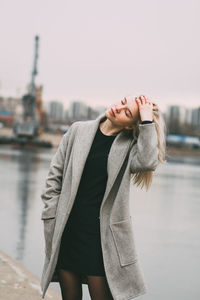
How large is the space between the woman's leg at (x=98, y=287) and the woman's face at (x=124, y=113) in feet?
2.76

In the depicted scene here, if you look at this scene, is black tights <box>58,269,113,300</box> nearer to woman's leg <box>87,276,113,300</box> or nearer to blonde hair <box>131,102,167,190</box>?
woman's leg <box>87,276,113,300</box>

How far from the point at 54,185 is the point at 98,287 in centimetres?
61

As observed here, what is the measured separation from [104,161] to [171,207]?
9.28m

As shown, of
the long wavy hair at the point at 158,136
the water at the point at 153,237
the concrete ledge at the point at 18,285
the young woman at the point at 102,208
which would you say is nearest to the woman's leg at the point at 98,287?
the young woman at the point at 102,208

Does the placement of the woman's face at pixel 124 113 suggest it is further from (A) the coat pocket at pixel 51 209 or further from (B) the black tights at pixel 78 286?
(B) the black tights at pixel 78 286

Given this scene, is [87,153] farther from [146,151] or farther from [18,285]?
[18,285]

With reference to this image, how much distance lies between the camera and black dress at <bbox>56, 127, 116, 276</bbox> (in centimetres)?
264

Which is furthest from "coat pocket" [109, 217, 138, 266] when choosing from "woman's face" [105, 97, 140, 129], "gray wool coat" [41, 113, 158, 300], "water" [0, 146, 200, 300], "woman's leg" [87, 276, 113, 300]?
"water" [0, 146, 200, 300]

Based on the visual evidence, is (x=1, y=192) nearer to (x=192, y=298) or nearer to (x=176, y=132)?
(x=192, y=298)

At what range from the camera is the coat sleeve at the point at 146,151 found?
8.65 ft

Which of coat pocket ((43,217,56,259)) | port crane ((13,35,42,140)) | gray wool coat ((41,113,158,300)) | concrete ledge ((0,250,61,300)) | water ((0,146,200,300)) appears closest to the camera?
gray wool coat ((41,113,158,300))

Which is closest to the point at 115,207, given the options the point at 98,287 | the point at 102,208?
the point at 102,208

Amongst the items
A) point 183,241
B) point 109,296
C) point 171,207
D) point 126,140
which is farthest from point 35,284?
point 171,207

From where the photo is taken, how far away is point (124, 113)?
2.76 m
